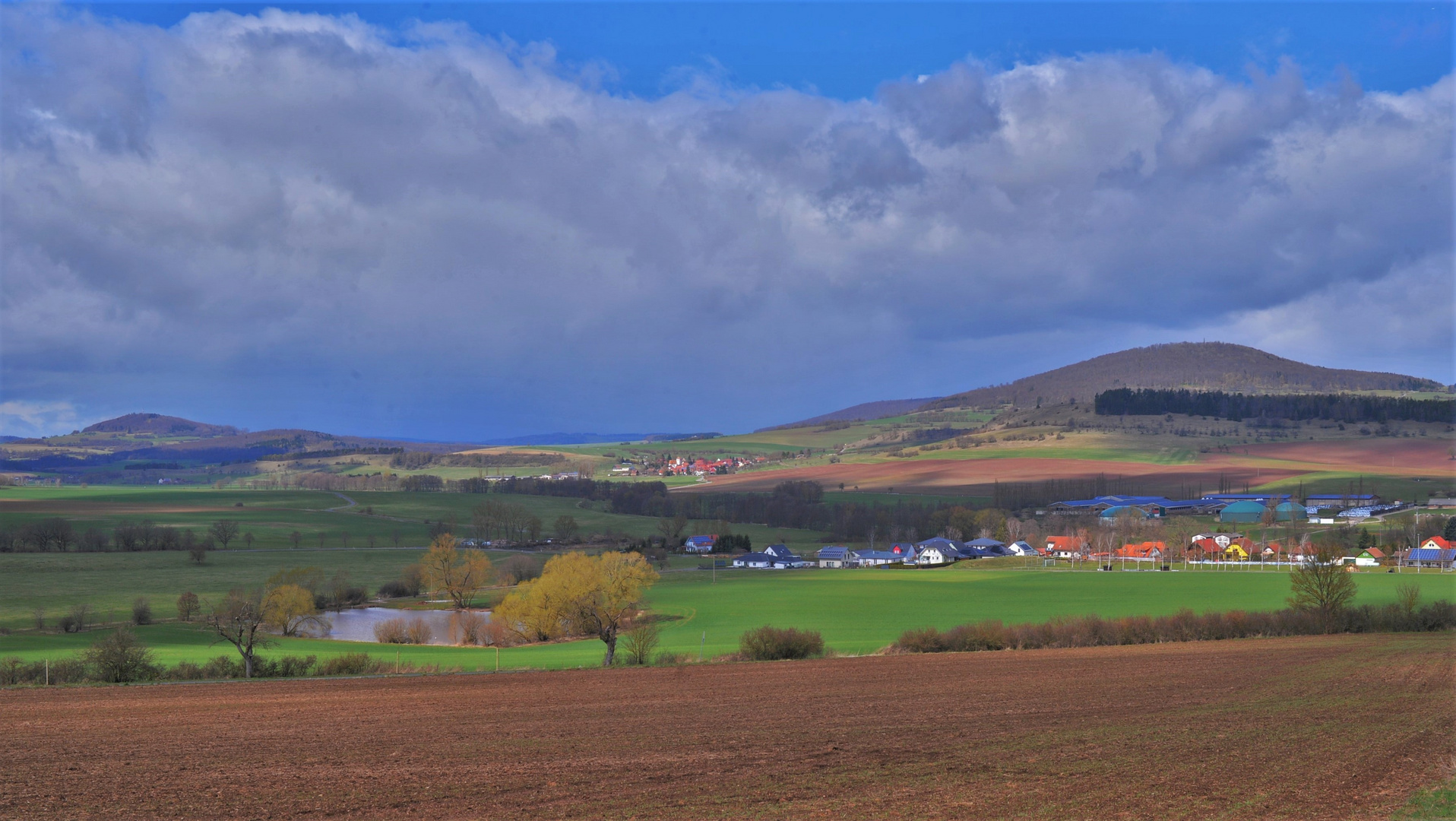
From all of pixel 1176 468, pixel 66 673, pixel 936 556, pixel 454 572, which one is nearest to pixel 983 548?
pixel 936 556

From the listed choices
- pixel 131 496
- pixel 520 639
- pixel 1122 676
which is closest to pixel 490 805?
pixel 1122 676

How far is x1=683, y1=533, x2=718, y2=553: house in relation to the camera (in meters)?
121

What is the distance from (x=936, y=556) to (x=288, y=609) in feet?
228

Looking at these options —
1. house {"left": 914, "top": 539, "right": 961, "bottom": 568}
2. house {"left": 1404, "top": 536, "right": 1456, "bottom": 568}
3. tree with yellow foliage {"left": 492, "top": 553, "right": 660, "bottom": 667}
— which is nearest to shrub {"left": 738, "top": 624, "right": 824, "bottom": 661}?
tree with yellow foliage {"left": 492, "top": 553, "right": 660, "bottom": 667}

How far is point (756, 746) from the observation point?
21.3 m

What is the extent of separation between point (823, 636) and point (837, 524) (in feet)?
268

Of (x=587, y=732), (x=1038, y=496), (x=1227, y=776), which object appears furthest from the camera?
(x=1038, y=496)

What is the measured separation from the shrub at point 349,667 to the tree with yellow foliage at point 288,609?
814 inches

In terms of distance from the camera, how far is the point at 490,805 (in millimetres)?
16312

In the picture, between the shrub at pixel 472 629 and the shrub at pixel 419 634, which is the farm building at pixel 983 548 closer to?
the shrub at pixel 472 629

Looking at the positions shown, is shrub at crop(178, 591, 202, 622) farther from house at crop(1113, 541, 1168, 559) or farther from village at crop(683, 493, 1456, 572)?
house at crop(1113, 541, 1168, 559)

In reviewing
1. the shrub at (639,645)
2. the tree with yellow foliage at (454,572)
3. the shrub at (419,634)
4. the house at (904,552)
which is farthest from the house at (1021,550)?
the shrub at (639,645)

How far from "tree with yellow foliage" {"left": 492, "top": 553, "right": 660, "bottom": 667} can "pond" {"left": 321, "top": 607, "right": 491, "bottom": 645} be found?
5.39 m

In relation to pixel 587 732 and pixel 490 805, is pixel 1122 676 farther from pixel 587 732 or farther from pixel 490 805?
pixel 490 805
